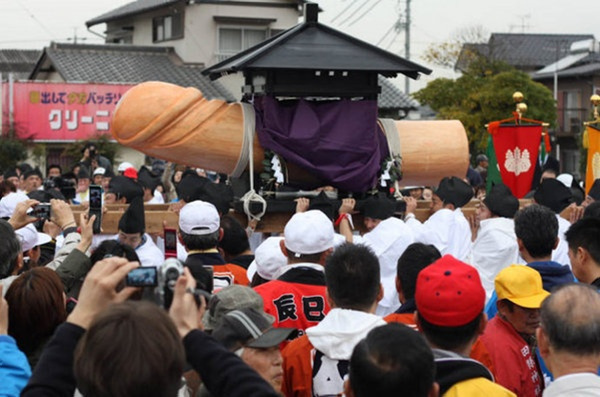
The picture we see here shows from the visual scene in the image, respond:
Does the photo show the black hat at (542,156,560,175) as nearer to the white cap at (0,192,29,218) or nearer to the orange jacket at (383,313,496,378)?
the white cap at (0,192,29,218)

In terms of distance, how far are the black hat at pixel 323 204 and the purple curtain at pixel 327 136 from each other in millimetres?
156

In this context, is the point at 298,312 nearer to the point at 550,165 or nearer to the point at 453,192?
the point at 453,192

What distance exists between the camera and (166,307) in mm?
2836

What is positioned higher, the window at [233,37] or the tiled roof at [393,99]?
the window at [233,37]

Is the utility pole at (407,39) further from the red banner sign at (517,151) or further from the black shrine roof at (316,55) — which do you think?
the black shrine roof at (316,55)

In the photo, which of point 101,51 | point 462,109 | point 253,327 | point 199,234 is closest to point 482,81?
point 462,109

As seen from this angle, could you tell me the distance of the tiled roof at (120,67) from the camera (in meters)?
33.7

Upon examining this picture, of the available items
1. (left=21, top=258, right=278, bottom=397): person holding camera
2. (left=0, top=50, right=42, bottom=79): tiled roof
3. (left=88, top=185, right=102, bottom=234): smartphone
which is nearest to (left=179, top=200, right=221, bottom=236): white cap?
(left=88, top=185, right=102, bottom=234): smartphone

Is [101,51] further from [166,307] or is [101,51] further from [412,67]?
[166,307]

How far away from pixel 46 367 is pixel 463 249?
18.5ft

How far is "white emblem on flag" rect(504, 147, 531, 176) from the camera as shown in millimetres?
9977

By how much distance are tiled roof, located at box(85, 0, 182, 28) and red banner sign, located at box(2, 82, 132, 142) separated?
6.49 metres

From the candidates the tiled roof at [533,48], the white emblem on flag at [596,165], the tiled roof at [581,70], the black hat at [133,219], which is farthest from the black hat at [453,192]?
the tiled roof at [533,48]

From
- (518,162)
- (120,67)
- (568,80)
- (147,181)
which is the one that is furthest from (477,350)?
(568,80)
